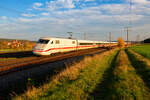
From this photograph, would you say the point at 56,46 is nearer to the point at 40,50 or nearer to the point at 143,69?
the point at 40,50

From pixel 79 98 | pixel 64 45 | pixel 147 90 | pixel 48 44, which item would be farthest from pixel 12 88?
pixel 64 45

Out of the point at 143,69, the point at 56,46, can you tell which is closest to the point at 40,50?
the point at 56,46

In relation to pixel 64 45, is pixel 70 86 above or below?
below

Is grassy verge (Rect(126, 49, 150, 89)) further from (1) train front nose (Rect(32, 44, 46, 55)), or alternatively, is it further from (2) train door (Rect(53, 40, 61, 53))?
(1) train front nose (Rect(32, 44, 46, 55))

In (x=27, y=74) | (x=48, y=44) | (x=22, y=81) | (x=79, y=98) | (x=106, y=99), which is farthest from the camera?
(x=48, y=44)

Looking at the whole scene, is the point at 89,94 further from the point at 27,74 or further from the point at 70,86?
the point at 27,74

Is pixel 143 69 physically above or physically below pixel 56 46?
below

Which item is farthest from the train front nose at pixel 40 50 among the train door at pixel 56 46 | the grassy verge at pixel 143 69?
the grassy verge at pixel 143 69

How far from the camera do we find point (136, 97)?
4.64 m

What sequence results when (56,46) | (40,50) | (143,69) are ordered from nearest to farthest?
(143,69) < (40,50) < (56,46)

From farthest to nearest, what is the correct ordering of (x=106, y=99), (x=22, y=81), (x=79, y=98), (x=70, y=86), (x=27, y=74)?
(x=27, y=74) < (x=22, y=81) < (x=70, y=86) < (x=106, y=99) < (x=79, y=98)

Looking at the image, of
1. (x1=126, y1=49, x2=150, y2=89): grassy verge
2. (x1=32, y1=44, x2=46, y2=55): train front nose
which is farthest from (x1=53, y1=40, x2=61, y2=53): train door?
(x1=126, y1=49, x2=150, y2=89): grassy verge

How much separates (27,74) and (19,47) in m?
32.6

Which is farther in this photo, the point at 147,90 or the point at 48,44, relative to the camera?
the point at 48,44
